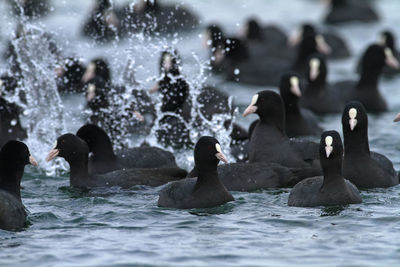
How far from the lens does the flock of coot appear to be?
1002cm

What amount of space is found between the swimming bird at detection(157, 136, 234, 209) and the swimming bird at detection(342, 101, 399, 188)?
5.48ft

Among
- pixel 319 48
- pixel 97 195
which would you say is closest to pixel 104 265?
pixel 97 195

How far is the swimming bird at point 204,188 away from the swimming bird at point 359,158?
1.67 m

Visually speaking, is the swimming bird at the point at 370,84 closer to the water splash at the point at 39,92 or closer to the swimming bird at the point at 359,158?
the water splash at the point at 39,92

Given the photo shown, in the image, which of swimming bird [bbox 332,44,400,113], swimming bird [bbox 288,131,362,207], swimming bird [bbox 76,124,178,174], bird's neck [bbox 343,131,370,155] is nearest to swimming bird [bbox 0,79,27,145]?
swimming bird [bbox 76,124,178,174]

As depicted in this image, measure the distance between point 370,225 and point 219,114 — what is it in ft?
16.7

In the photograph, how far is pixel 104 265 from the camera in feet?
27.3

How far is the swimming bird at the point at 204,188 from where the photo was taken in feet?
32.9

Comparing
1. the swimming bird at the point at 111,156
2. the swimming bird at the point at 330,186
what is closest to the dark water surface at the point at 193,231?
the swimming bird at the point at 330,186

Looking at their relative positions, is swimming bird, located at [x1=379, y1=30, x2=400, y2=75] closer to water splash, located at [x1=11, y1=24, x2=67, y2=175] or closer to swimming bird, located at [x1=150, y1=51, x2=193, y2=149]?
swimming bird, located at [x1=150, y1=51, x2=193, y2=149]

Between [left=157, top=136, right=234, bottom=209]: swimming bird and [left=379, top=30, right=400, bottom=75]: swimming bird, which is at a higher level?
[left=379, top=30, right=400, bottom=75]: swimming bird

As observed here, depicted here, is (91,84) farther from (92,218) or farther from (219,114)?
(92,218)

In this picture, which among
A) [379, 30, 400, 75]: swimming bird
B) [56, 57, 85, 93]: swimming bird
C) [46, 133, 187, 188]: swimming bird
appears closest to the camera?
[46, 133, 187, 188]: swimming bird

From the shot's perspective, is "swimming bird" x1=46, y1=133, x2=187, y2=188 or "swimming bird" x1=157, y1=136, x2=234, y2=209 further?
"swimming bird" x1=46, y1=133, x2=187, y2=188
